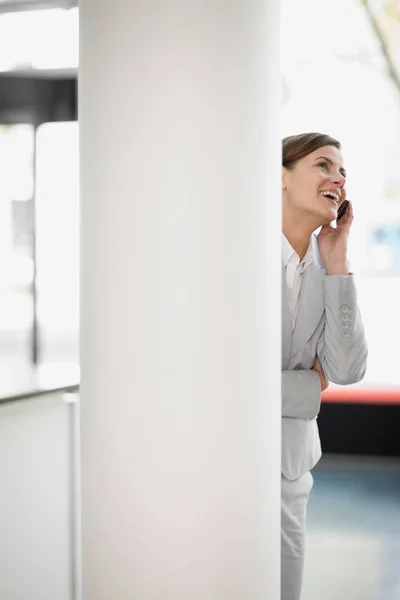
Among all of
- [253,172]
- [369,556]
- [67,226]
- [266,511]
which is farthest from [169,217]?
[67,226]

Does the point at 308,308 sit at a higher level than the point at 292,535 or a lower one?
higher

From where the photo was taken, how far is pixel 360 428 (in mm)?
4969

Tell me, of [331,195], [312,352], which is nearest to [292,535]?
[312,352]

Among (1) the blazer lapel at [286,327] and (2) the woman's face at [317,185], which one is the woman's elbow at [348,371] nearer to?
(1) the blazer lapel at [286,327]

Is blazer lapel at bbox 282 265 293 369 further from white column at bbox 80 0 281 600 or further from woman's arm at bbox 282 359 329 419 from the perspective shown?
white column at bbox 80 0 281 600

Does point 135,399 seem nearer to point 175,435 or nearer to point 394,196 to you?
point 175,435

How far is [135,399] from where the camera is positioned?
100cm

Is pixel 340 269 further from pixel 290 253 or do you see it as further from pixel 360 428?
pixel 360 428

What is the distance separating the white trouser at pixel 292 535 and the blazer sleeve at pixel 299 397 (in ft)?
0.49

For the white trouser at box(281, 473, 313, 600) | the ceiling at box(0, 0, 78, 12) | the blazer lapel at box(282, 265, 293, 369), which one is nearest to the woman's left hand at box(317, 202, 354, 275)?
the blazer lapel at box(282, 265, 293, 369)

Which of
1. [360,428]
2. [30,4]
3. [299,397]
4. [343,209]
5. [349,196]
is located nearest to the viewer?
[299,397]

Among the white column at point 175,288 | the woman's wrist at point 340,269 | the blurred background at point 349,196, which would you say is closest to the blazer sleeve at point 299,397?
the woman's wrist at point 340,269

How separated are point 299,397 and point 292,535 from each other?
32 cm

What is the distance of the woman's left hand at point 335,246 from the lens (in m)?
1.75
